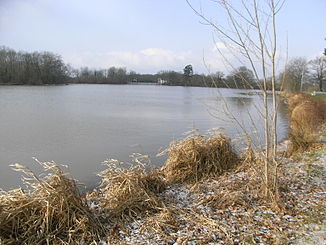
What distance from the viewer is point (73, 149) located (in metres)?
8.63

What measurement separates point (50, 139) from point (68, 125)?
2.95 meters

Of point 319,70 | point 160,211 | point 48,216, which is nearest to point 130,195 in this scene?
point 160,211

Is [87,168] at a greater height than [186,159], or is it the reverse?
[186,159]

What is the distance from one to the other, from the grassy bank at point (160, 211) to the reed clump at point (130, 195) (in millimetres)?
14

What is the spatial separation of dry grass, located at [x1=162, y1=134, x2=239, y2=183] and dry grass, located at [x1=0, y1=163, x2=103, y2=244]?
232 centimetres

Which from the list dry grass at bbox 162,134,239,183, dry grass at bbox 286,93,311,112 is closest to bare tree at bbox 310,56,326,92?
dry grass at bbox 286,93,311,112

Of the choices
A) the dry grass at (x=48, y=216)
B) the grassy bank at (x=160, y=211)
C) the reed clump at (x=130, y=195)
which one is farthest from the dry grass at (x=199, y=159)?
the dry grass at (x=48, y=216)

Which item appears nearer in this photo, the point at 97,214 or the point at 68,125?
the point at 97,214

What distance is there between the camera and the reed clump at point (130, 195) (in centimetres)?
386

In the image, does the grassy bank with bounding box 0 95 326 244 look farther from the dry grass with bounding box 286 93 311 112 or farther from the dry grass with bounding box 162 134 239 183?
the dry grass with bounding box 286 93 311 112

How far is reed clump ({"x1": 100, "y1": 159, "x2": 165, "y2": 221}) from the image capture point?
3855mm

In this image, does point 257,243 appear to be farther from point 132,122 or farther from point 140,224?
point 132,122

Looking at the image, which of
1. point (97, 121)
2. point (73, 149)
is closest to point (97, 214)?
point (73, 149)

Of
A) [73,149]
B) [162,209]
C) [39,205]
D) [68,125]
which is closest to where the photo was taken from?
[39,205]
